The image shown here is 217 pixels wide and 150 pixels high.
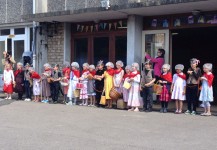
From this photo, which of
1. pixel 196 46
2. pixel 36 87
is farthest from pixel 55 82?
pixel 196 46

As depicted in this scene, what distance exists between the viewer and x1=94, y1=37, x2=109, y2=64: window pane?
53.5 ft

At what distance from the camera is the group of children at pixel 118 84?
12.1 meters

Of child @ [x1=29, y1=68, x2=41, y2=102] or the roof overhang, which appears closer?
the roof overhang

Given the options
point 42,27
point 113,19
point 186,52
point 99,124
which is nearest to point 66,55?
point 42,27

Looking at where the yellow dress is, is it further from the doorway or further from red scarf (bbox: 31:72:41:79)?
the doorway

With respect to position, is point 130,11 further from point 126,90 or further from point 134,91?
point 134,91

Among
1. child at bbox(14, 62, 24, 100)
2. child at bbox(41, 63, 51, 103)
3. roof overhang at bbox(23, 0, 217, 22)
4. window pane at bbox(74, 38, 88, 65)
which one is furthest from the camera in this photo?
window pane at bbox(74, 38, 88, 65)

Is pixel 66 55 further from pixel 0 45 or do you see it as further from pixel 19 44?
pixel 0 45

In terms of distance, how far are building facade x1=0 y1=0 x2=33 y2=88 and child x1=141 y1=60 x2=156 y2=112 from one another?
24.9 feet

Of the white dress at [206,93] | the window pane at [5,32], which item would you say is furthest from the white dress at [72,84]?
the window pane at [5,32]

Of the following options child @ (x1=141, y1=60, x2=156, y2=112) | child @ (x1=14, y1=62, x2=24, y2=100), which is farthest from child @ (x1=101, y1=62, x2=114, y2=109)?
child @ (x1=14, y1=62, x2=24, y2=100)

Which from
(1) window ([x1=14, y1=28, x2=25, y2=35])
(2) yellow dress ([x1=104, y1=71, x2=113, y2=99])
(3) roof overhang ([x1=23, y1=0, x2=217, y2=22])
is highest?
(3) roof overhang ([x1=23, y1=0, x2=217, y2=22])

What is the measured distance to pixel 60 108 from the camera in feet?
44.8

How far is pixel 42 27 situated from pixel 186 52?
659cm
